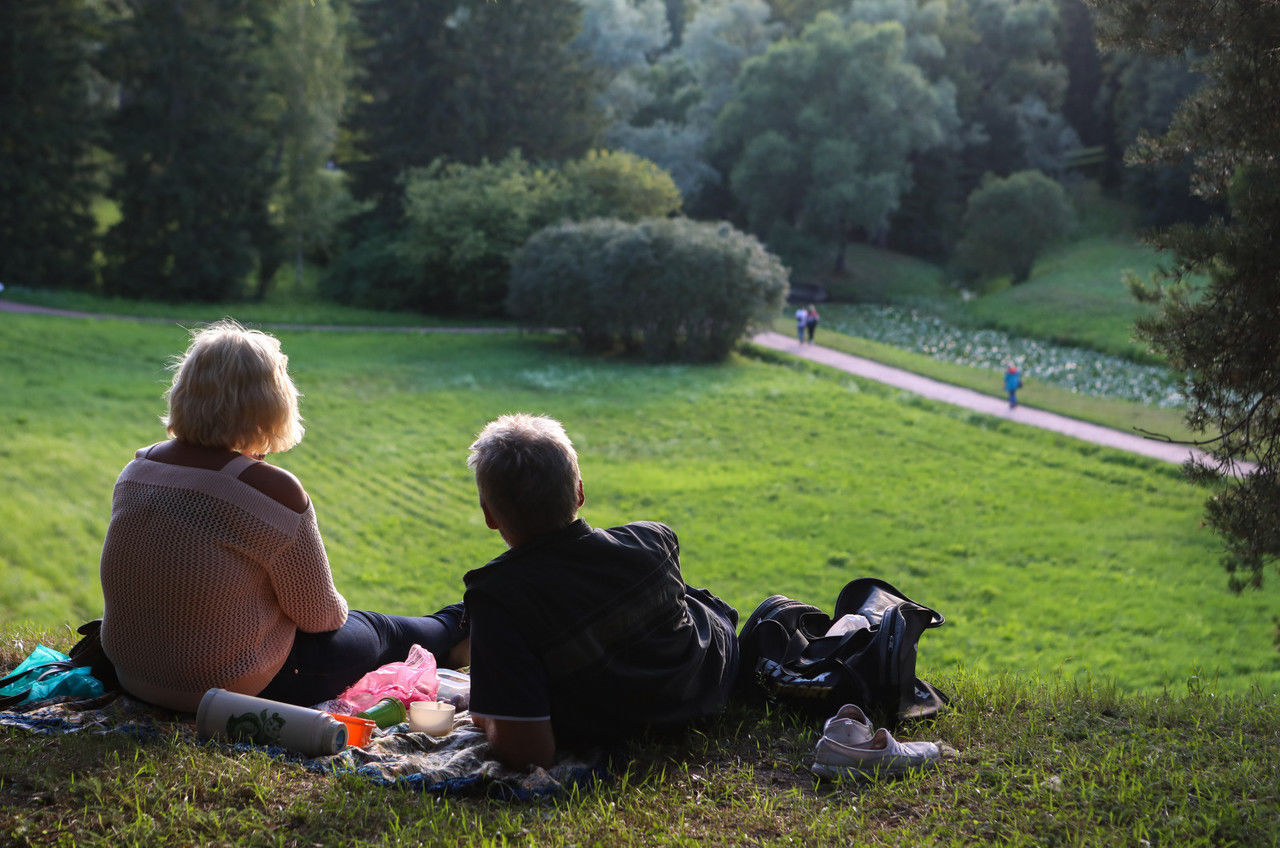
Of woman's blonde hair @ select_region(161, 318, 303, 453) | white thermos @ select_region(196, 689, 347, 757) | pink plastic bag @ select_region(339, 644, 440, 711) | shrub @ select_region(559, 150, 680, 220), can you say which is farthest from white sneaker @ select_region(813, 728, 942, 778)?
shrub @ select_region(559, 150, 680, 220)

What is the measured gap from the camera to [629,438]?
20.7 m

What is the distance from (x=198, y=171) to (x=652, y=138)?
20.8m

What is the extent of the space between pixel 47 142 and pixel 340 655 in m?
33.6

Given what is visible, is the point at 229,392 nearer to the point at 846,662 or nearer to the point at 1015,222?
the point at 846,662

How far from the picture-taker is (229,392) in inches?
134

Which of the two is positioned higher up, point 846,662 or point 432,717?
point 846,662

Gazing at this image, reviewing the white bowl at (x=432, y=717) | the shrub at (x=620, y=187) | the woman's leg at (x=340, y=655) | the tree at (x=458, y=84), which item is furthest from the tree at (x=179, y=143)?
the white bowl at (x=432, y=717)

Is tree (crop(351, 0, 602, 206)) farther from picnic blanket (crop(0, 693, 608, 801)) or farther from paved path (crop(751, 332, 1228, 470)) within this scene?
picnic blanket (crop(0, 693, 608, 801))

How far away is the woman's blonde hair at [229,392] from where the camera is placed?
3.42 meters

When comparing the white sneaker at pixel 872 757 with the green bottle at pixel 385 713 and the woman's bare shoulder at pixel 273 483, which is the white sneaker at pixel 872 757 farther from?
the woman's bare shoulder at pixel 273 483

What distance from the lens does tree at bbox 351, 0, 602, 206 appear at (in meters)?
38.7

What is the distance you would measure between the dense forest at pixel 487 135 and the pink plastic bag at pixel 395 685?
24.8 m

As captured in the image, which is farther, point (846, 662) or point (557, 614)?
point (846, 662)

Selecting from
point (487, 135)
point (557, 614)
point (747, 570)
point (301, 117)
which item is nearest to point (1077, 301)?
point (487, 135)
